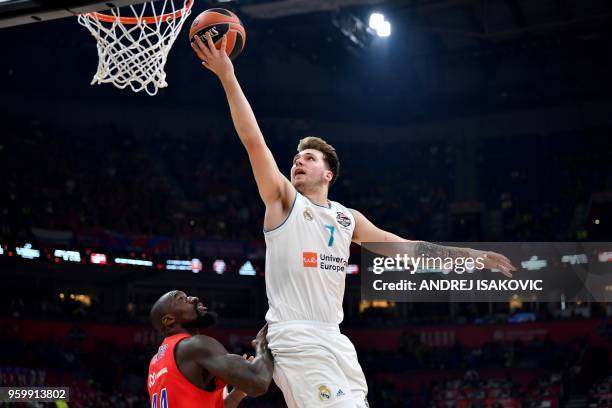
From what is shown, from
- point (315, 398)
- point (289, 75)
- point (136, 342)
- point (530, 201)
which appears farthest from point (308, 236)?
point (289, 75)

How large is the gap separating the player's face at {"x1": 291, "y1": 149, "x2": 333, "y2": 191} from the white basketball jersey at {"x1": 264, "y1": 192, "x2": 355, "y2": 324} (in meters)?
0.14

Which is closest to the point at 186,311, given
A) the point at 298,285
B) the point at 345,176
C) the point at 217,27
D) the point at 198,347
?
the point at 198,347

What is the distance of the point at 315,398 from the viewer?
357 cm

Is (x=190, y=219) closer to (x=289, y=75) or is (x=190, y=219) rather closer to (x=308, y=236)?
(x=289, y=75)

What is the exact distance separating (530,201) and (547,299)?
146 inches

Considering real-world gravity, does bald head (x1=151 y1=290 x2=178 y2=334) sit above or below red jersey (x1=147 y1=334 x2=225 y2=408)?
above

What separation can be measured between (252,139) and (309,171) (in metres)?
0.48

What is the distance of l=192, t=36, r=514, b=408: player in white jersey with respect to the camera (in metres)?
3.59

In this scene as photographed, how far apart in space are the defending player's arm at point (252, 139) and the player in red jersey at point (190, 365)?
0.73m

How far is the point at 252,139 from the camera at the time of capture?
357 cm

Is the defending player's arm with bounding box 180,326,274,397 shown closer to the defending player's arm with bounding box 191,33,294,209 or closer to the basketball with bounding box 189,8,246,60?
the defending player's arm with bounding box 191,33,294,209

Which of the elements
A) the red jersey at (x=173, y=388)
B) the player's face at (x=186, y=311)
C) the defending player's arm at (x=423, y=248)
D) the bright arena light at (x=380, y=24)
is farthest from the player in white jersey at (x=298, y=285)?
the bright arena light at (x=380, y=24)

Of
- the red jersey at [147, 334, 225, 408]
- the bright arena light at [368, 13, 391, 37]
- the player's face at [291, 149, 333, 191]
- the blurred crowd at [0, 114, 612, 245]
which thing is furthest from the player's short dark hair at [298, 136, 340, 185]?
the blurred crowd at [0, 114, 612, 245]

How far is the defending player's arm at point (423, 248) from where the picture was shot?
4.27m
